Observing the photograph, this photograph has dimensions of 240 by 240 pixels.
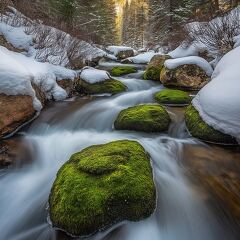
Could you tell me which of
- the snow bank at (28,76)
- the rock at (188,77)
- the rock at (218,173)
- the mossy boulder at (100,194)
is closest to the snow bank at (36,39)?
the snow bank at (28,76)

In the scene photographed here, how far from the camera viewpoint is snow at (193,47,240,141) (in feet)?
16.6

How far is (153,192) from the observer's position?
3.66m

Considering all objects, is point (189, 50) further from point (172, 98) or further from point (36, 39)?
point (36, 39)

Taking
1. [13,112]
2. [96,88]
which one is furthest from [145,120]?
[96,88]

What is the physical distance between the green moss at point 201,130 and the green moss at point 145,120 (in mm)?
511

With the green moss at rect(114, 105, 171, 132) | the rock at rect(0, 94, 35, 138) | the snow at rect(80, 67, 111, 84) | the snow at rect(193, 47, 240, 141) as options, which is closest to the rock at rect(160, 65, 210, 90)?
the snow at rect(80, 67, 111, 84)

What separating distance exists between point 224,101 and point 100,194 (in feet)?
10.3

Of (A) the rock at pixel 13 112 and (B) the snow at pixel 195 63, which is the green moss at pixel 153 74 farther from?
(A) the rock at pixel 13 112

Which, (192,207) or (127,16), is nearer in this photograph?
(192,207)

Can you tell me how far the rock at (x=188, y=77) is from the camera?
32.0 ft

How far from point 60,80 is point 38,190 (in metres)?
5.03

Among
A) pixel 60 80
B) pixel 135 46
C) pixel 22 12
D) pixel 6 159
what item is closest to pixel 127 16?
pixel 135 46

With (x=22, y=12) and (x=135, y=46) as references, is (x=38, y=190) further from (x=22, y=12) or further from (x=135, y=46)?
(x=135, y=46)

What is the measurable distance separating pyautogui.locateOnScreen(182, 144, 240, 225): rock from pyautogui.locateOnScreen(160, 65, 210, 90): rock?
4764 mm
